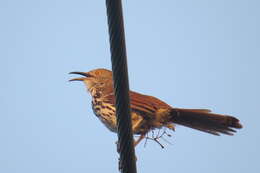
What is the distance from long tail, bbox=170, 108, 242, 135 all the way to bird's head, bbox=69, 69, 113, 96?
4.06ft

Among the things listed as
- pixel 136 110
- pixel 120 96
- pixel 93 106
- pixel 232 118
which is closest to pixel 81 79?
pixel 93 106

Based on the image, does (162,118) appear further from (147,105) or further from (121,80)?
(121,80)

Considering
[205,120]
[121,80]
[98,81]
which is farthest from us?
[98,81]

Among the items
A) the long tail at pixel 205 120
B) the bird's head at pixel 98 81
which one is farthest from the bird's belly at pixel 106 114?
the long tail at pixel 205 120

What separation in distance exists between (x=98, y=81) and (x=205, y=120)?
1.94 m

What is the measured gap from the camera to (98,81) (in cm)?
660

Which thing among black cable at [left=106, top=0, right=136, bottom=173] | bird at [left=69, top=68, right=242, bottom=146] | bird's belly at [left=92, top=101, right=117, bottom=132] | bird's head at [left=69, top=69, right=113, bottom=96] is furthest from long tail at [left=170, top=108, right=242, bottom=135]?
black cable at [left=106, top=0, right=136, bottom=173]

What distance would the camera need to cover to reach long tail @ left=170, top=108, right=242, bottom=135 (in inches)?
202

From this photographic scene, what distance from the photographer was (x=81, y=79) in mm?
6734

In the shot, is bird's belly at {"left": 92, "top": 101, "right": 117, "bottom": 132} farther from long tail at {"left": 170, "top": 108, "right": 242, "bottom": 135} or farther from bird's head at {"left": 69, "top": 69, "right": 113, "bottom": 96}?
long tail at {"left": 170, "top": 108, "right": 242, "bottom": 135}

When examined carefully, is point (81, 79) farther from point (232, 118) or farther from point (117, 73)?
point (117, 73)

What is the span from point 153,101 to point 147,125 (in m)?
0.30

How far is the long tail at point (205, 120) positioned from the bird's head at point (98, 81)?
1.24 meters

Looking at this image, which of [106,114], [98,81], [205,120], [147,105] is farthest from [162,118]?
[98,81]
